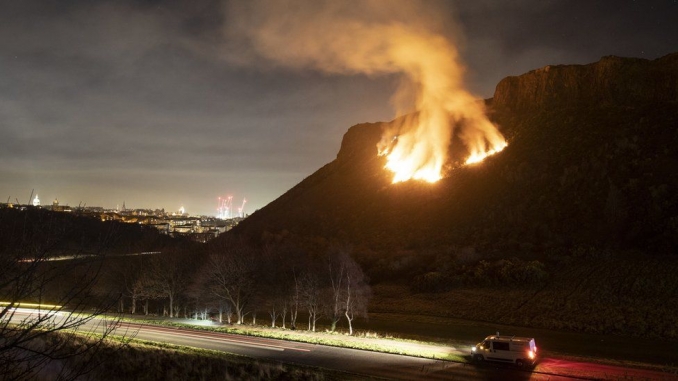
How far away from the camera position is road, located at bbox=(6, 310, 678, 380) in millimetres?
20859

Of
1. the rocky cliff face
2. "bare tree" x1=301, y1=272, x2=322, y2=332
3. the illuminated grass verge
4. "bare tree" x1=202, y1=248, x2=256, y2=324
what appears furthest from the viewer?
the rocky cliff face

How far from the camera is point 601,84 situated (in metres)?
84.0

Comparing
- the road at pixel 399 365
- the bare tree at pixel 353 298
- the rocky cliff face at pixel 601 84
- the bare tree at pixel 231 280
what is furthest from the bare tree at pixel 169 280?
the rocky cliff face at pixel 601 84

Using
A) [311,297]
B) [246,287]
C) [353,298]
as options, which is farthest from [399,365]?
[246,287]

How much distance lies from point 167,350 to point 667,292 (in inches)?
1668

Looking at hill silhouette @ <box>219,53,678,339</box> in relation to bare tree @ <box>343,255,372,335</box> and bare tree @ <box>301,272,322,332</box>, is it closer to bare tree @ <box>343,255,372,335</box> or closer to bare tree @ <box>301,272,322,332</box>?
bare tree @ <box>343,255,372,335</box>

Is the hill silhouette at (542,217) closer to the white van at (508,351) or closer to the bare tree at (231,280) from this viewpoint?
the bare tree at (231,280)

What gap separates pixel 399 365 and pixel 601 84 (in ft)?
271

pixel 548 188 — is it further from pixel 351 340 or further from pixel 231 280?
pixel 231 280

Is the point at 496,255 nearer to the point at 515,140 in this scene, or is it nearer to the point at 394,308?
the point at 394,308

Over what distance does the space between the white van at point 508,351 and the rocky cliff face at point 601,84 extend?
243 ft

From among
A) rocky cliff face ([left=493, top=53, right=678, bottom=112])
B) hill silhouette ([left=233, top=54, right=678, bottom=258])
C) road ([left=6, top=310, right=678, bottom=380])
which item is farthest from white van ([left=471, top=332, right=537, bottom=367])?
rocky cliff face ([left=493, top=53, right=678, bottom=112])

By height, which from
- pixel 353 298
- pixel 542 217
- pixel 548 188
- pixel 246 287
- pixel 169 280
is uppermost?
pixel 548 188

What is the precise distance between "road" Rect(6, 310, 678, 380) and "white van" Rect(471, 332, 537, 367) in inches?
16.8
